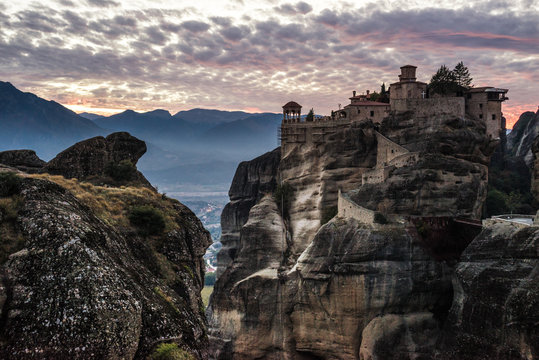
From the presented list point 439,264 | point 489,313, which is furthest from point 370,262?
point 489,313

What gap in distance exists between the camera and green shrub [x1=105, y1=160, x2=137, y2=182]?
89.3ft

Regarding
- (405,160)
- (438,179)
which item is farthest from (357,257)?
(405,160)

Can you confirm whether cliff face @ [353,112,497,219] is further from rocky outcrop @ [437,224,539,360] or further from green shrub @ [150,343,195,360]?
green shrub @ [150,343,195,360]

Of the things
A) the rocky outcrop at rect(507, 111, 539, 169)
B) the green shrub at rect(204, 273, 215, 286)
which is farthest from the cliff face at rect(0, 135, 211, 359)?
the green shrub at rect(204, 273, 215, 286)

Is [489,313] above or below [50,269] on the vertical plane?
below

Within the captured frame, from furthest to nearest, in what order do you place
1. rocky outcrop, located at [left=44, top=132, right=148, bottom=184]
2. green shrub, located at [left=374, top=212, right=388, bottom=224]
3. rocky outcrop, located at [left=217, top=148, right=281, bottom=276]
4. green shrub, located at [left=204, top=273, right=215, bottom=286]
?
green shrub, located at [left=204, top=273, right=215, bottom=286], rocky outcrop, located at [left=217, top=148, right=281, bottom=276], green shrub, located at [left=374, top=212, right=388, bottom=224], rocky outcrop, located at [left=44, top=132, right=148, bottom=184]

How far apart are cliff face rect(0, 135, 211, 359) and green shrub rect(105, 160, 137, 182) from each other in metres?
13.2

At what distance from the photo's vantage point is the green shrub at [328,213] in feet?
203

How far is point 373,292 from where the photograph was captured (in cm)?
4856

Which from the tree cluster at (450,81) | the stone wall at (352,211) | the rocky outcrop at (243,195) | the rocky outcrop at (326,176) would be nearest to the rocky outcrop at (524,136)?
the tree cluster at (450,81)

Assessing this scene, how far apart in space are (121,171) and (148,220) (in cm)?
1004

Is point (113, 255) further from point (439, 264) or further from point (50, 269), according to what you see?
point (439, 264)

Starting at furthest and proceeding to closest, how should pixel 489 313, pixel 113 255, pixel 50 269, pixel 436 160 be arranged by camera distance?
pixel 436 160
pixel 489 313
pixel 113 255
pixel 50 269

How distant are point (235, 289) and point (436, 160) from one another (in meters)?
29.4
